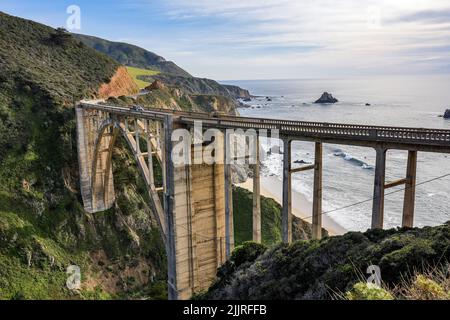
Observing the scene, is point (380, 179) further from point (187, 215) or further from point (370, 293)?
point (187, 215)

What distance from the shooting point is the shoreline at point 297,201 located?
4433cm

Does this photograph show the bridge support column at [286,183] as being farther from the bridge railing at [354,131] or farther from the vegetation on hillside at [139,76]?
the vegetation on hillside at [139,76]

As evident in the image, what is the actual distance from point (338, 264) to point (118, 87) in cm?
5347

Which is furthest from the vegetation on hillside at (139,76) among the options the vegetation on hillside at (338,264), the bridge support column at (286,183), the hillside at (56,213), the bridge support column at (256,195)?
the vegetation on hillside at (338,264)

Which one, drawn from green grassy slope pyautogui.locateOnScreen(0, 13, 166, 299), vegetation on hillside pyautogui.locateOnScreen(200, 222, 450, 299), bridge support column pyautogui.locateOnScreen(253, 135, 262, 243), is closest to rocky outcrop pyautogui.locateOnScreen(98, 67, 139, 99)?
green grassy slope pyautogui.locateOnScreen(0, 13, 166, 299)

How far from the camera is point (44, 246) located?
1232 inches

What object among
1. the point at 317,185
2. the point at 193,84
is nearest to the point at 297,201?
the point at 317,185

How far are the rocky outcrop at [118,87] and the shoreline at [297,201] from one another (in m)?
24.0

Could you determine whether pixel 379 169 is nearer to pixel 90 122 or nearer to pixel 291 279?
pixel 291 279

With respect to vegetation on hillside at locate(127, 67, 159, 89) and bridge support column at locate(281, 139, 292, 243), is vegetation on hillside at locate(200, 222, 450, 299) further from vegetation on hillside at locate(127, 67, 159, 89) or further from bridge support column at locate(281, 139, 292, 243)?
vegetation on hillside at locate(127, 67, 159, 89)

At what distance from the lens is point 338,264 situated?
14.0 metres

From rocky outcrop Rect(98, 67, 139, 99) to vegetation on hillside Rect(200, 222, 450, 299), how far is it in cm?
4241

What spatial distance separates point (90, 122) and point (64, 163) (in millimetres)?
4983
